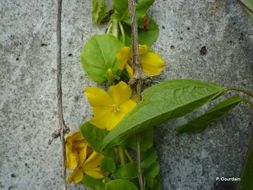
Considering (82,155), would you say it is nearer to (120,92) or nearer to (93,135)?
(93,135)

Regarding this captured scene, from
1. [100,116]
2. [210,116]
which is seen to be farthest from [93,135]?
[210,116]

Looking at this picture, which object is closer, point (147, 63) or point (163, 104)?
point (163, 104)

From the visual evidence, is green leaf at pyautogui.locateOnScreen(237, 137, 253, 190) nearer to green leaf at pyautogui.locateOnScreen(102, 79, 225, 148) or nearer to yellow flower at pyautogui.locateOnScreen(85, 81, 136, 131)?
green leaf at pyautogui.locateOnScreen(102, 79, 225, 148)

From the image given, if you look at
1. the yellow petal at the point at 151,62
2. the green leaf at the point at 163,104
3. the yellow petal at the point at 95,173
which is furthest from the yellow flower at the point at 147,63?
the yellow petal at the point at 95,173

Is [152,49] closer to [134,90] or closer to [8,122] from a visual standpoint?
[134,90]

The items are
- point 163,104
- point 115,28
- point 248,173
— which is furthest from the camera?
point 115,28

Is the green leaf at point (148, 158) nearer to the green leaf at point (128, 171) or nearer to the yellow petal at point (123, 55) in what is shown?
the green leaf at point (128, 171)

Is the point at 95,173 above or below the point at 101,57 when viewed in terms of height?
below
